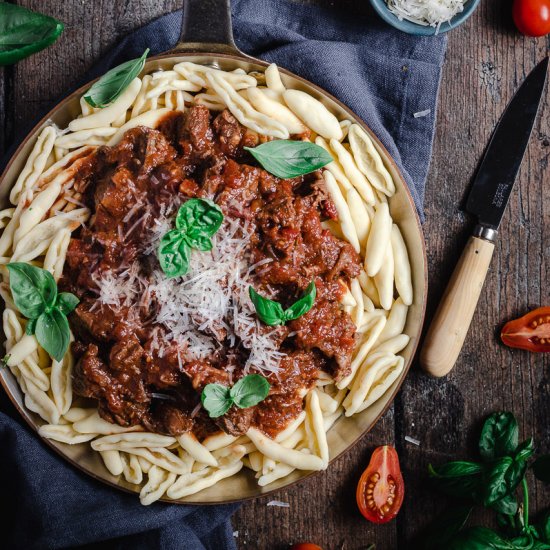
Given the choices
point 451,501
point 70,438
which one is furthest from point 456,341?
point 70,438

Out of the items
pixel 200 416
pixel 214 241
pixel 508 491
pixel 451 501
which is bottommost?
pixel 451 501

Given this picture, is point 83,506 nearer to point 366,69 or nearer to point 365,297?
point 365,297

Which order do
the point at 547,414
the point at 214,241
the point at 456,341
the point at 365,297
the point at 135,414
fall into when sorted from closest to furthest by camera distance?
the point at 214,241, the point at 135,414, the point at 365,297, the point at 456,341, the point at 547,414

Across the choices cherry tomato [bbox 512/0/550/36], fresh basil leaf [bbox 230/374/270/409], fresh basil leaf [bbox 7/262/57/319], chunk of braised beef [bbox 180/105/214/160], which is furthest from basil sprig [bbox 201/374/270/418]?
cherry tomato [bbox 512/0/550/36]

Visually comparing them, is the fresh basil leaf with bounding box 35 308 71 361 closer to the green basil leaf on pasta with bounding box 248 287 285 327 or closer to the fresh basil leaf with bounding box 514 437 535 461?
the green basil leaf on pasta with bounding box 248 287 285 327

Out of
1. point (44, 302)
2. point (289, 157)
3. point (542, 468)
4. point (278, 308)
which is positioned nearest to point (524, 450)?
point (542, 468)

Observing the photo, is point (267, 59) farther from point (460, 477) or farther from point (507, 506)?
point (507, 506)
